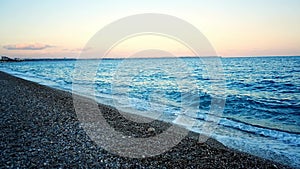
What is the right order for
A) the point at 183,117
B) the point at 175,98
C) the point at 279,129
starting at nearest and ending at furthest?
the point at 279,129, the point at 183,117, the point at 175,98

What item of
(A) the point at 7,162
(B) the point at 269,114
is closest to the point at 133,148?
(A) the point at 7,162

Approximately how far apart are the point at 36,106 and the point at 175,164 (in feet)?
32.9

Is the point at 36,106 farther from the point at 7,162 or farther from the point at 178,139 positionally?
the point at 178,139

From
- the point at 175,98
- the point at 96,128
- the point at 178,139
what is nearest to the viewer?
the point at 178,139

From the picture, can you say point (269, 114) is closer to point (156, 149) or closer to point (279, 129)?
point (279, 129)

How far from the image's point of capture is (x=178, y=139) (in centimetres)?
927

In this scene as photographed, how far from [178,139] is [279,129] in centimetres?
662

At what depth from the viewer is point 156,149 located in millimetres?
7910

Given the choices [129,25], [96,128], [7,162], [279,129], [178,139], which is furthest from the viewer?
[279,129]

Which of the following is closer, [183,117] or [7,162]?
[7,162]

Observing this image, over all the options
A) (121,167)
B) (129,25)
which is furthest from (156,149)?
(129,25)

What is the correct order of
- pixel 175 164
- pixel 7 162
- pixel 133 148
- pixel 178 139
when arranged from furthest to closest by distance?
pixel 178 139
pixel 133 148
pixel 175 164
pixel 7 162

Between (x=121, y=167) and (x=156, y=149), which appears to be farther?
(x=156, y=149)

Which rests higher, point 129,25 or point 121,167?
point 129,25
